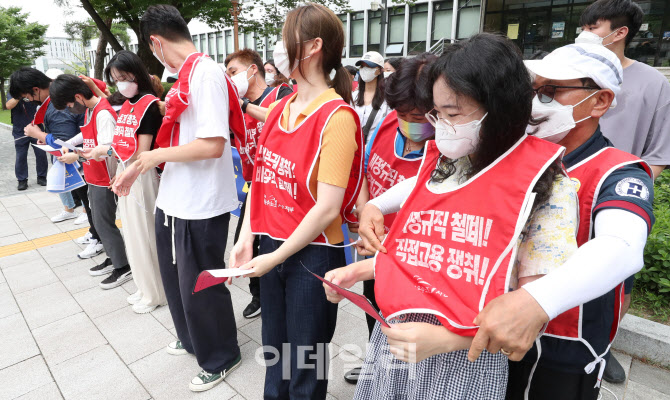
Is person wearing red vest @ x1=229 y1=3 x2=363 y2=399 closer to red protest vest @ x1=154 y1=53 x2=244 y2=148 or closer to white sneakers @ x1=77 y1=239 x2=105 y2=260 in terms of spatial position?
red protest vest @ x1=154 y1=53 x2=244 y2=148

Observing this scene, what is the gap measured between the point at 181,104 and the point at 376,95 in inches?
59.6

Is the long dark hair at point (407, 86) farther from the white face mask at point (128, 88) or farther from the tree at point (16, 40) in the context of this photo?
the tree at point (16, 40)

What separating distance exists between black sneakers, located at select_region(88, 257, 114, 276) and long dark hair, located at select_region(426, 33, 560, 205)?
4.21m

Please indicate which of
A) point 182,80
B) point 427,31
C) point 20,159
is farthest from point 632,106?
point 427,31

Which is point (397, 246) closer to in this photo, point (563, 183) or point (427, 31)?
point (563, 183)

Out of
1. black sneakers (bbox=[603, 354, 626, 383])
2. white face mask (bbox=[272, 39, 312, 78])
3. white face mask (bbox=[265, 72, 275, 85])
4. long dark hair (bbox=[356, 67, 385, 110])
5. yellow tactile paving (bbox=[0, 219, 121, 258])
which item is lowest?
yellow tactile paving (bbox=[0, 219, 121, 258])

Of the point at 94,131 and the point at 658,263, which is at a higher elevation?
the point at 94,131

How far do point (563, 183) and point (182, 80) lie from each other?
5.96ft

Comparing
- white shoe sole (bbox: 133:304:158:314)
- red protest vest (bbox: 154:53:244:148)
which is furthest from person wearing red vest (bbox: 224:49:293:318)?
white shoe sole (bbox: 133:304:158:314)

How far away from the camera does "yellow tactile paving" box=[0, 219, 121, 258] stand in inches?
183

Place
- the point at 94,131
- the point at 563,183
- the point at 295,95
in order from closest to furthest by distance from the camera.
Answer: the point at 563,183
the point at 295,95
the point at 94,131

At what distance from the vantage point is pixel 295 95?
170 centimetres

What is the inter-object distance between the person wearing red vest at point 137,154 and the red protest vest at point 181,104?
0.84ft

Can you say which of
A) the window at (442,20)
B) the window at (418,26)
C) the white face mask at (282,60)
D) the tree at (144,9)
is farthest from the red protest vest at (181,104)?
the window at (418,26)
